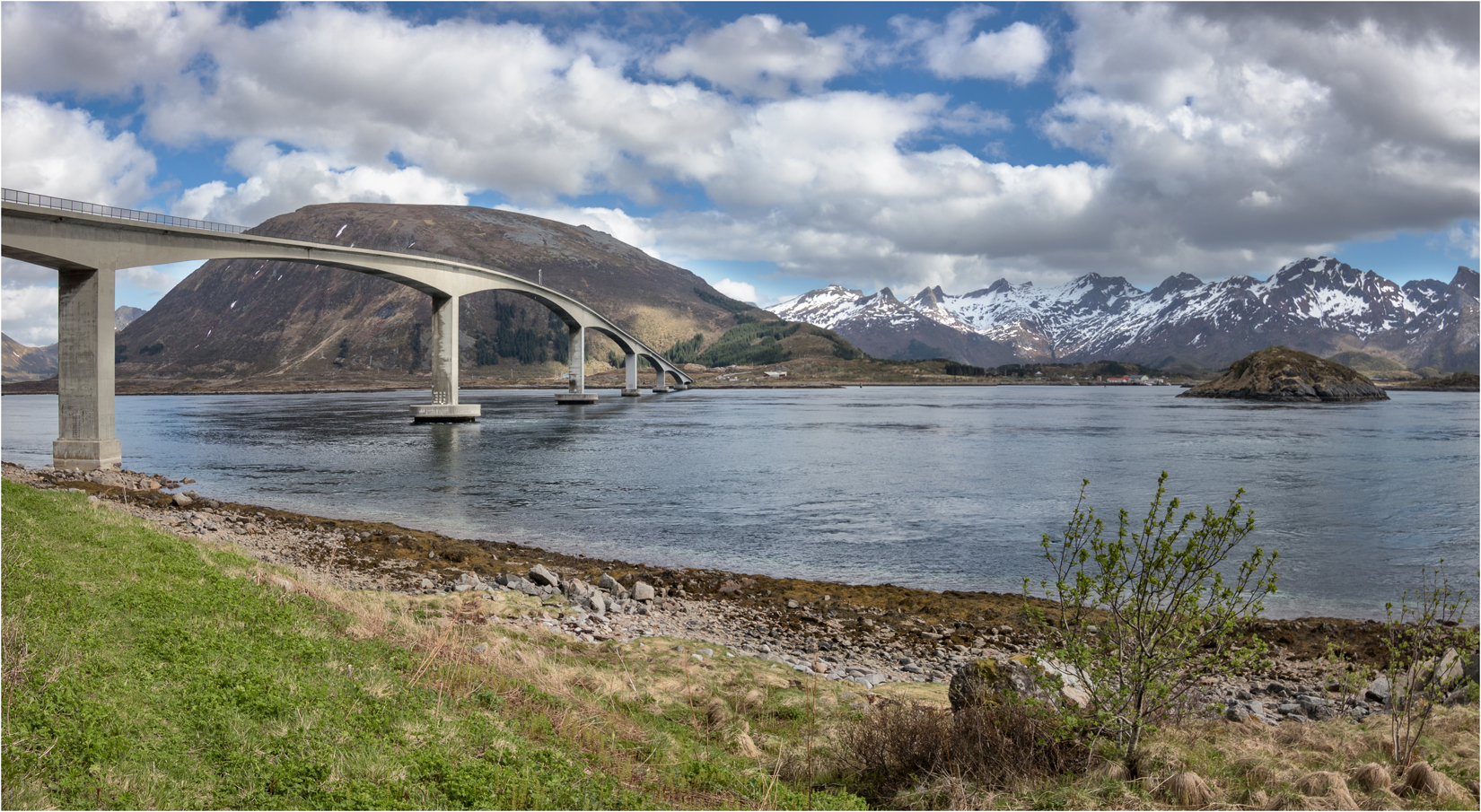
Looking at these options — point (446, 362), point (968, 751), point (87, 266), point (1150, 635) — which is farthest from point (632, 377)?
point (1150, 635)

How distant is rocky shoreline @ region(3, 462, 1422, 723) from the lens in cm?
1238

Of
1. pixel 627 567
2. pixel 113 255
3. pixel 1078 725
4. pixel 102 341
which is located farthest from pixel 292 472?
pixel 1078 725

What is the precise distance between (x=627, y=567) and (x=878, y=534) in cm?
909

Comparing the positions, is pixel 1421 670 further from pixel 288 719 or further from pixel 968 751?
pixel 288 719

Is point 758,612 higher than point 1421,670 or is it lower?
lower

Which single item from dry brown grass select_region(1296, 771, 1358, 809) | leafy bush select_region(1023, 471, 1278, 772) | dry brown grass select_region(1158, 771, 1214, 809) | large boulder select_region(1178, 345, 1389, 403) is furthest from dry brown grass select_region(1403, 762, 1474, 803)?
large boulder select_region(1178, 345, 1389, 403)

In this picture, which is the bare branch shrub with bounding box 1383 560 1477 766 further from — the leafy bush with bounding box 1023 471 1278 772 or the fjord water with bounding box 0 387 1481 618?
the fjord water with bounding box 0 387 1481 618

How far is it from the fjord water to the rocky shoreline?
6.83ft

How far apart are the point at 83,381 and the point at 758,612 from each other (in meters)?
38.1

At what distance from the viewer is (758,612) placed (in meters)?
16.1

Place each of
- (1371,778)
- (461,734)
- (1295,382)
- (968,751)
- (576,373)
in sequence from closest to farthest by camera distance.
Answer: (461,734)
(1371,778)
(968,751)
(576,373)
(1295,382)

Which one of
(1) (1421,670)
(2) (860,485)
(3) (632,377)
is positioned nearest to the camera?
(1) (1421,670)

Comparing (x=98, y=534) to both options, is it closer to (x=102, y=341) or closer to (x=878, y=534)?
(x=878, y=534)

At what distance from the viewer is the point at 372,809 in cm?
512
